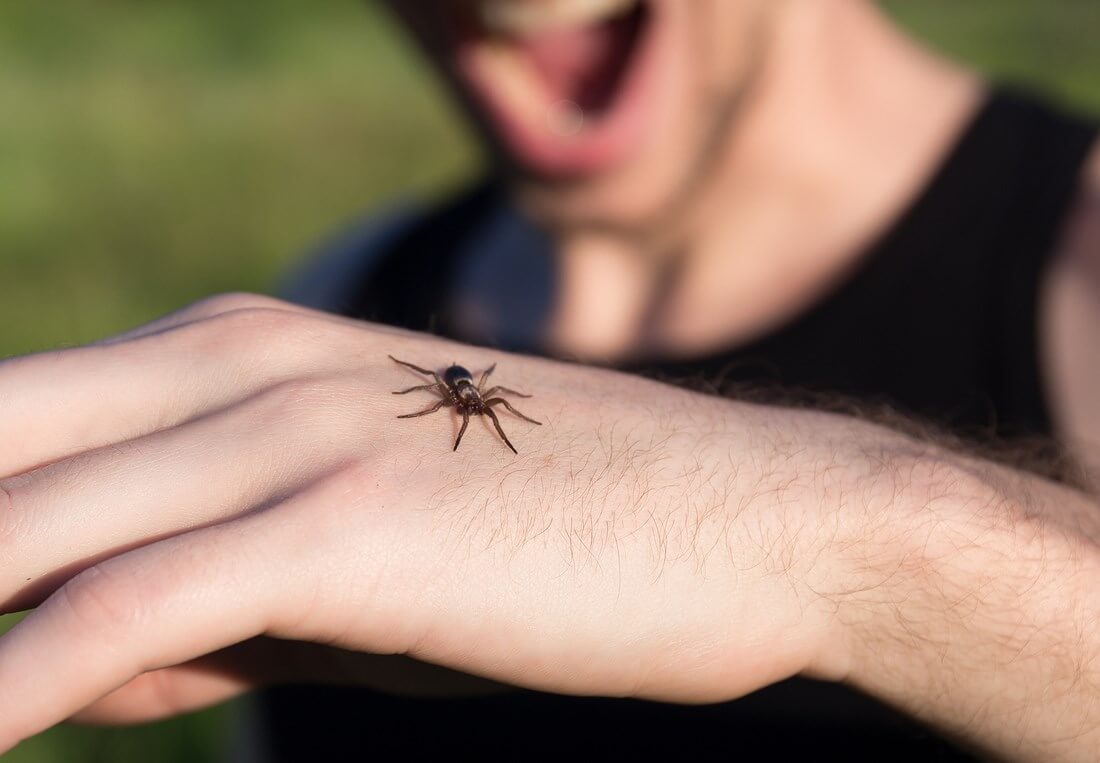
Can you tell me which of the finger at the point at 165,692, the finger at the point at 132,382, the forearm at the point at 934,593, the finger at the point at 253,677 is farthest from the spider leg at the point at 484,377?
the finger at the point at 165,692

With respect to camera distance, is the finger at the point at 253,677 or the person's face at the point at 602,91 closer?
the finger at the point at 253,677

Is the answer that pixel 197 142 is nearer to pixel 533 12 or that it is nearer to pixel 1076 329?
pixel 533 12

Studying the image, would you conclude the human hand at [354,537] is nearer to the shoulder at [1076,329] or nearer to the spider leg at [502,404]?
the spider leg at [502,404]

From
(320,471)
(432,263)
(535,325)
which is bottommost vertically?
(320,471)

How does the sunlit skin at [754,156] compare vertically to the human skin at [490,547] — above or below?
above

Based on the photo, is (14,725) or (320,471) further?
(320,471)

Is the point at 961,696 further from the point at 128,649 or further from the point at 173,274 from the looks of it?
the point at 173,274

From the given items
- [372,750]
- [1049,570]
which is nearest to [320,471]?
[1049,570]
